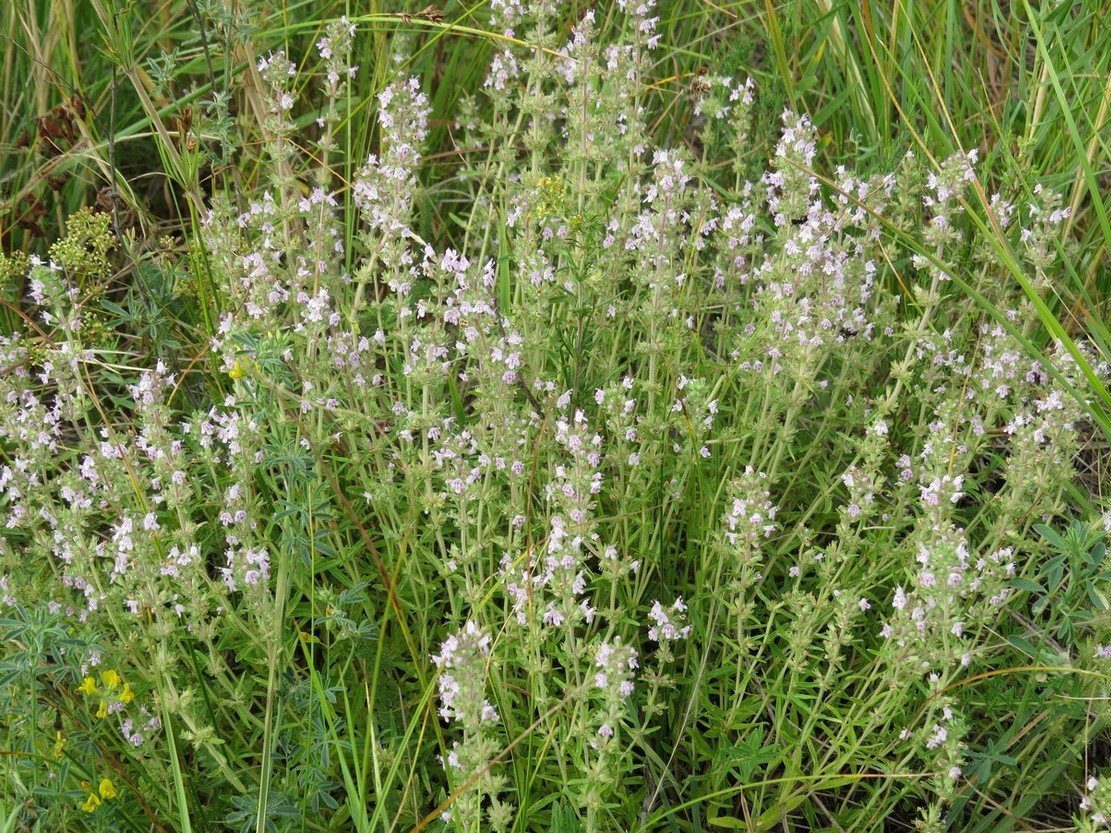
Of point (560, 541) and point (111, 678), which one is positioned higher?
point (560, 541)

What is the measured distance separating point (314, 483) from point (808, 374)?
1.36 m

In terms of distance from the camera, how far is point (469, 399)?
14.0 ft

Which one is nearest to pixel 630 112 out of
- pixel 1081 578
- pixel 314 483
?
pixel 314 483

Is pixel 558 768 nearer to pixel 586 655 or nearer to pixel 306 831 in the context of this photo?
pixel 586 655

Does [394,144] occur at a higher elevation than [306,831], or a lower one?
higher

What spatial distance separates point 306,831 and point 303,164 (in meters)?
2.88

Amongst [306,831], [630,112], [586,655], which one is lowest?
[306,831]

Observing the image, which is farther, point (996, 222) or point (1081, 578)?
point (996, 222)

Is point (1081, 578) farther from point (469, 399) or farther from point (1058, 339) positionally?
point (469, 399)

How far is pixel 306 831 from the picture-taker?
297cm

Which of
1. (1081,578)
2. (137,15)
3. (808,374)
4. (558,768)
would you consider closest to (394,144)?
(808,374)

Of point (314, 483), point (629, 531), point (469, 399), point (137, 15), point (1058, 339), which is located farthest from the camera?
point (137, 15)

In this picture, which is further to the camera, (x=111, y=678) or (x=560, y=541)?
(x=111, y=678)

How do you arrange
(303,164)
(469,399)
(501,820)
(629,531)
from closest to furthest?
(501,820) → (629,531) → (469,399) → (303,164)
